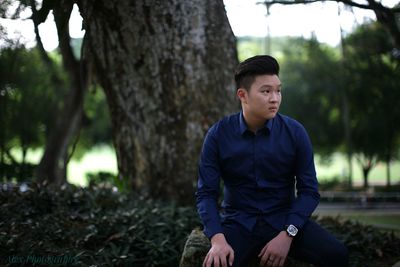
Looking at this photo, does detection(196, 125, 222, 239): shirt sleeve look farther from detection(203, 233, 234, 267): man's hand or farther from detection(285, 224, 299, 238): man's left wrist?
detection(285, 224, 299, 238): man's left wrist

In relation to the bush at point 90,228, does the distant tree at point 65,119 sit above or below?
above

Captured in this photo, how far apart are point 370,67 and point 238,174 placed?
16.8 meters

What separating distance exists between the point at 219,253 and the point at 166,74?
10.9ft

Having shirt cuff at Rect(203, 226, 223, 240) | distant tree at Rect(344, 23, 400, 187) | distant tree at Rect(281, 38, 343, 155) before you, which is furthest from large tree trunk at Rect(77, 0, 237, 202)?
distant tree at Rect(281, 38, 343, 155)

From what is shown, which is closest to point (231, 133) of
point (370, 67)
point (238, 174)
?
point (238, 174)

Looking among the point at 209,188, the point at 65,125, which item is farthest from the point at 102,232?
the point at 65,125

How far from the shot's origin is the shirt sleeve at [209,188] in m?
3.09

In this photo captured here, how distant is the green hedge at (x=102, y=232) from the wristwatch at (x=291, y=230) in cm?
146

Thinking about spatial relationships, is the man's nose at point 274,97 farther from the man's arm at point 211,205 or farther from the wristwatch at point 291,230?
the wristwatch at point 291,230

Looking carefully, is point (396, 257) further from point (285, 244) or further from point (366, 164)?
point (366, 164)

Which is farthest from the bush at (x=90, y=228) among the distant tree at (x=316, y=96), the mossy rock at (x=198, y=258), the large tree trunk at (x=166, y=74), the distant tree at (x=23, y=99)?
the distant tree at (x=316, y=96)

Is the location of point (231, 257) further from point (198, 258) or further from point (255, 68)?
point (255, 68)

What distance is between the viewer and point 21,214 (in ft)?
16.4

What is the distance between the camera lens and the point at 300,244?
310 centimetres
